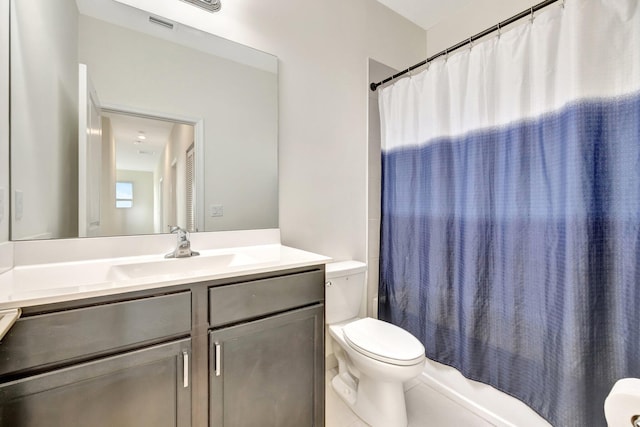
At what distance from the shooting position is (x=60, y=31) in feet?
3.63

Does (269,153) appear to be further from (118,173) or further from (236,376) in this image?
(236,376)

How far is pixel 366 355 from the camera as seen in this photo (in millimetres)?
1270

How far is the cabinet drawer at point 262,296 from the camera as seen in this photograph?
0.92 meters

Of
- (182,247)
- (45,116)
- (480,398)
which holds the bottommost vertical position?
(480,398)

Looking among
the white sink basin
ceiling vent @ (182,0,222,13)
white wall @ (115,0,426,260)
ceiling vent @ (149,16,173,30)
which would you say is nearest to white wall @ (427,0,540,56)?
white wall @ (115,0,426,260)

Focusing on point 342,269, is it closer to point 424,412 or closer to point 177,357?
point 424,412

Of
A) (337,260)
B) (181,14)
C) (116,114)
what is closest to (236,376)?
(337,260)

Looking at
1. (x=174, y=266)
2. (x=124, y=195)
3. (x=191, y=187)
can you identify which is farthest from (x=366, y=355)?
(x=124, y=195)

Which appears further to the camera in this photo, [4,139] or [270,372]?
[270,372]

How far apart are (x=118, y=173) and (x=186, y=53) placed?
687 mm

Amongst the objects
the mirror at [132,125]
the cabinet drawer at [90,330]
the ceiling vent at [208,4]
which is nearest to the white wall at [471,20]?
the mirror at [132,125]

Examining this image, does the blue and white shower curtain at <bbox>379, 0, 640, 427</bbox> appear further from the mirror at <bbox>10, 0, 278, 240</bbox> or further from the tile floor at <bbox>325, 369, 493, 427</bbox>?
the mirror at <bbox>10, 0, 278, 240</bbox>

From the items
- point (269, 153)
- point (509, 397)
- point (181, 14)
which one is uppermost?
point (181, 14)

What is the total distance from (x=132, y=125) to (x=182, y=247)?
2.04 ft
